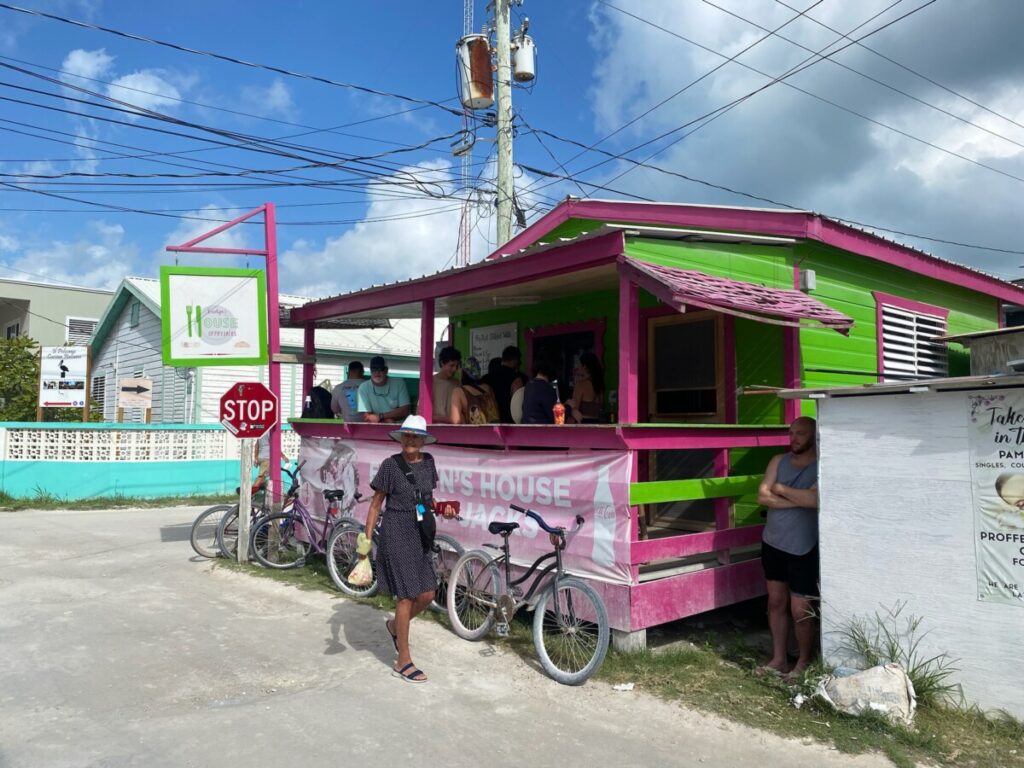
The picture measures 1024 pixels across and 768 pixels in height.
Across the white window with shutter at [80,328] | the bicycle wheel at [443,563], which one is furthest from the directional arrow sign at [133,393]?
the white window with shutter at [80,328]

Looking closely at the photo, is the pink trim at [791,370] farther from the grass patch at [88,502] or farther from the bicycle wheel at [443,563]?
the grass patch at [88,502]

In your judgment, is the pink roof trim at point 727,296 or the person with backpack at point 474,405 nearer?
the pink roof trim at point 727,296

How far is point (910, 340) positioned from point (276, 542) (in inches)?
304

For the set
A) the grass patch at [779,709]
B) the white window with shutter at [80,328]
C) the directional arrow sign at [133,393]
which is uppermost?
the white window with shutter at [80,328]

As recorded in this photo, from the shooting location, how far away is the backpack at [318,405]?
10195 mm

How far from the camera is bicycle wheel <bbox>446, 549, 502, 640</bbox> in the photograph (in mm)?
6152

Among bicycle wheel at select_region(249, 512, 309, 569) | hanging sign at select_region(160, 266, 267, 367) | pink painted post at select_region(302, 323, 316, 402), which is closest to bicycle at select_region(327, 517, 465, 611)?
bicycle wheel at select_region(249, 512, 309, 569)

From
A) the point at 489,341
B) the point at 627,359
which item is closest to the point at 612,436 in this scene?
the point at 627,359

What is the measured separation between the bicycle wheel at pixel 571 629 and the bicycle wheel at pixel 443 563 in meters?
1.54

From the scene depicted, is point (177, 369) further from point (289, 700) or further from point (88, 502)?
point (289, 700)

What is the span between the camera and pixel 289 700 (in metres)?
4.89

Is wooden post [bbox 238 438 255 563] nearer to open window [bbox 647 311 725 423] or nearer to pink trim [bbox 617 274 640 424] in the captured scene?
open window [bbox 647 311 725 423]

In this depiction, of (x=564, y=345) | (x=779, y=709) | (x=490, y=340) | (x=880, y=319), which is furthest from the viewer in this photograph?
(x=490, y=340)

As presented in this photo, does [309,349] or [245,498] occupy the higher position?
[309,349]
